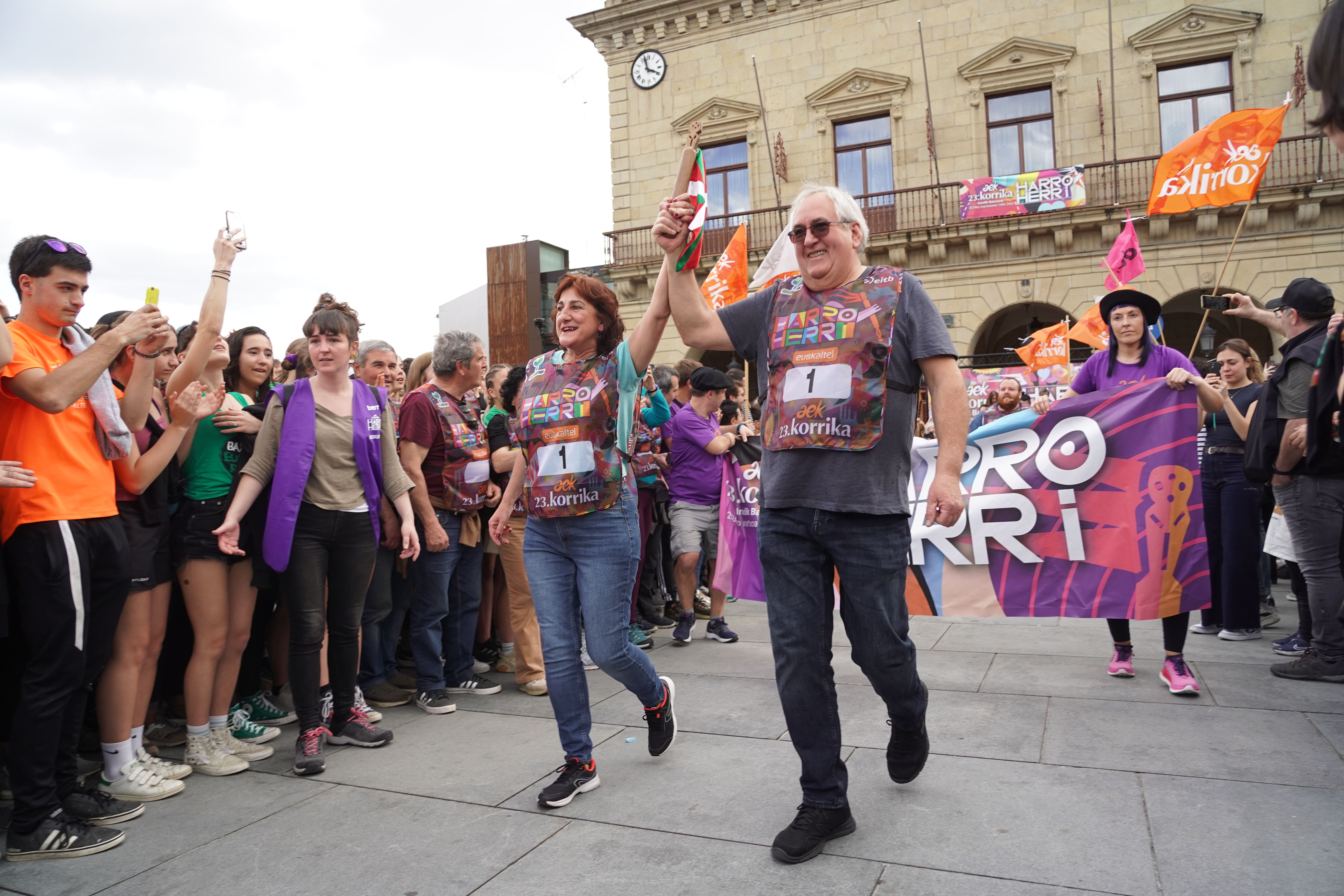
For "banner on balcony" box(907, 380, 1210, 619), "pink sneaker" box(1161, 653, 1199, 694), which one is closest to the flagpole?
"banner on balcony" box(907, 380, 1210, 619)

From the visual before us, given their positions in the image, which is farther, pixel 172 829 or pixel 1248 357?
pixel 1248 357

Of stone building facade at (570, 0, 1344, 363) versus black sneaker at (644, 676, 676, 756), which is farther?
stone building facade at (570, 0, 1344, 363)

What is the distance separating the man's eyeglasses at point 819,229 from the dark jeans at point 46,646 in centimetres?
284

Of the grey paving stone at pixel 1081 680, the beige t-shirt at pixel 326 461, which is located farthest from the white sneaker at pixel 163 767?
the grey paving stone at pixel 1081 680

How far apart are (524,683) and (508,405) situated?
5.70 ft

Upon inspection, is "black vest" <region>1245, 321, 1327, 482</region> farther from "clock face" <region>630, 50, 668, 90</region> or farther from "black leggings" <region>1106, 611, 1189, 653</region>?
"clock face" <region>630, 50, 668, 90</region>

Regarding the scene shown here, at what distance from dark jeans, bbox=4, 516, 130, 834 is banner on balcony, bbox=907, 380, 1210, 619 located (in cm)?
375

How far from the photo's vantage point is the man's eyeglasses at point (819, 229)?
9.80 ft

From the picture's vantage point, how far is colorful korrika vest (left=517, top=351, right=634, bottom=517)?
3488 mm

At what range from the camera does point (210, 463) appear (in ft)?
13.5

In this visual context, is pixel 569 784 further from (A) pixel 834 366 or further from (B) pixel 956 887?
(A) pixel 834 366

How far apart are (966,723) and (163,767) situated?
3.60 metres

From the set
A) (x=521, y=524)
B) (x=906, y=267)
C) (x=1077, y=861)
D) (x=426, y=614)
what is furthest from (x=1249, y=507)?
(x=906, y=267)

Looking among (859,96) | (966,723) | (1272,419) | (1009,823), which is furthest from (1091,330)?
(1009,823)
